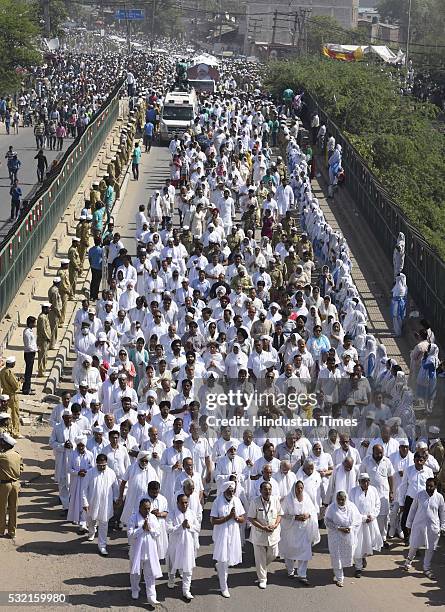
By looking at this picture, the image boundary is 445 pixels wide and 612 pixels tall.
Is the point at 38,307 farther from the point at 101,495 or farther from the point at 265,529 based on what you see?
the point at 265,529

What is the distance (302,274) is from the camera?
22281mm

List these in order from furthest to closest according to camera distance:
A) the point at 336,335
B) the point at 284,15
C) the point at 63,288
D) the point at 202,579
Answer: the point at 284,15
the point at 63,288
the point at 336,335
the point at 202,579

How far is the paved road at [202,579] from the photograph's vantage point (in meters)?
12.7

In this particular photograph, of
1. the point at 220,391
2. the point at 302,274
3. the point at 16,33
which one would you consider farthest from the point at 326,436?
the point at 16,33

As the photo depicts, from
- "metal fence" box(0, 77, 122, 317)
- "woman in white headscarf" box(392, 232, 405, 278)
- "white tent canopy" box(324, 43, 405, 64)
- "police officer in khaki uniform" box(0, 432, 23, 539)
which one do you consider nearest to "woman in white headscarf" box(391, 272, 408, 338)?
"woman in white headscarf" box(392, 232, 405, 278)

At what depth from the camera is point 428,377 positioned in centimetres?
1817

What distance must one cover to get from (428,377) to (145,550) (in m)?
6.61

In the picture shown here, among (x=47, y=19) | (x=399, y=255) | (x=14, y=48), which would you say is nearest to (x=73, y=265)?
(x=399, y=255)

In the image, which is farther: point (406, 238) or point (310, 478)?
point (406, 238)

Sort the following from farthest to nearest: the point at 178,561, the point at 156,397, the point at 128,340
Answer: the point at 128,340 < the point at 156,397 < the point at 178,561

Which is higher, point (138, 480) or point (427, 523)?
point (138, 480)

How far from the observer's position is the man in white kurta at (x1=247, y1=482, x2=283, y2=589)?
1318 centimetres

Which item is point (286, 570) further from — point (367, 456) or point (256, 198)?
point (256, 198)

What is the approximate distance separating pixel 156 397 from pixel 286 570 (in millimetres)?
3084
